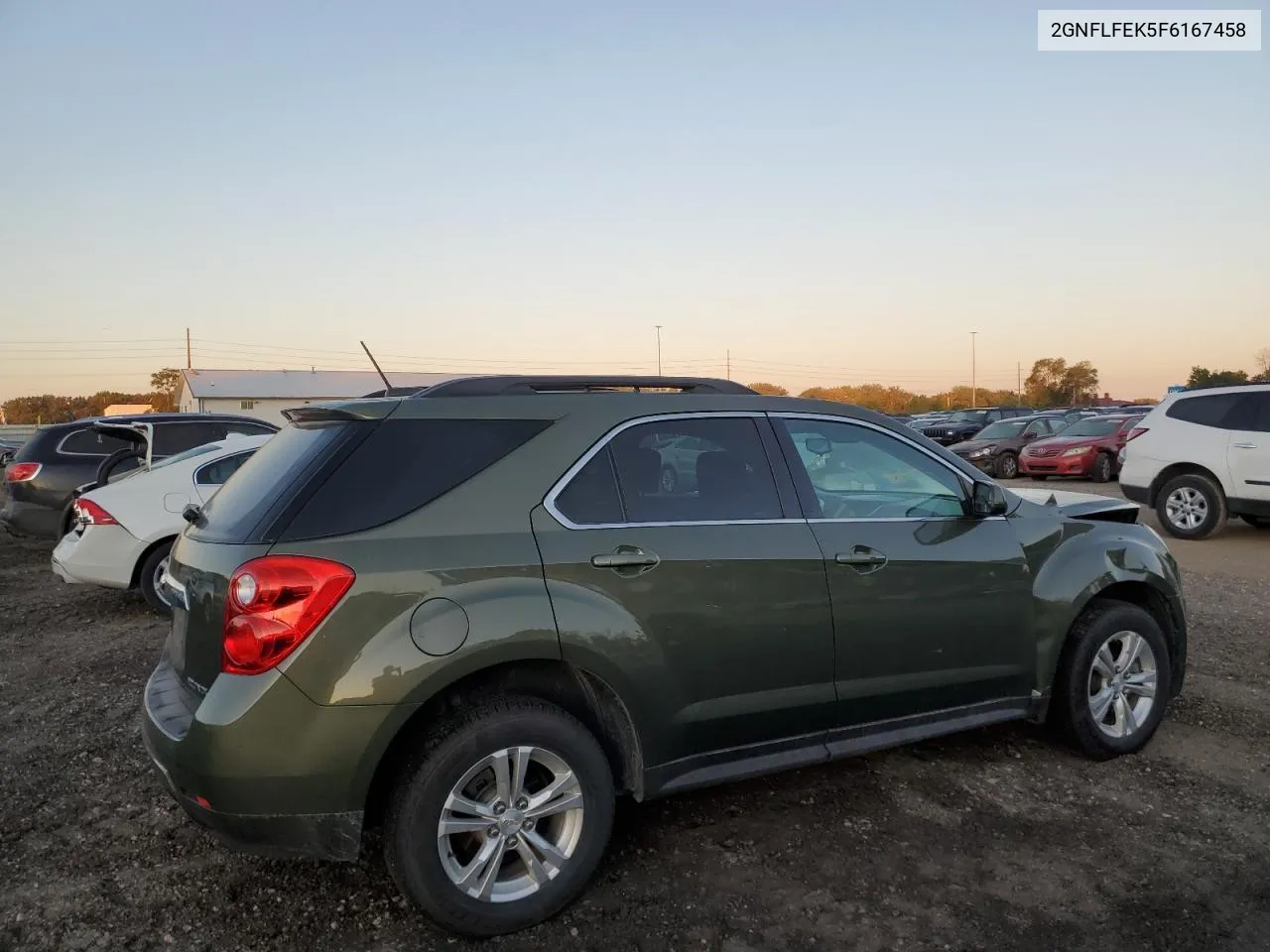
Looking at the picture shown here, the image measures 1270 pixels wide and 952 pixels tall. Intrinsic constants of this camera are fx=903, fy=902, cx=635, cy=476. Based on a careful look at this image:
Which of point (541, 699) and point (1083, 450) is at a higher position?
point (541, 699)

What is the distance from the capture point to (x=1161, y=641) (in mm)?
4328

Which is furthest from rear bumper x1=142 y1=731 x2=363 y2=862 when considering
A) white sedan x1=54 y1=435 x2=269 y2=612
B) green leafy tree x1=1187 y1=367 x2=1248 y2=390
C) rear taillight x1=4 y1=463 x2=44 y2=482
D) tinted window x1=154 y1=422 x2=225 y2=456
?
green leafy tree x1=1187 y1=367 x2=1248 y2=390

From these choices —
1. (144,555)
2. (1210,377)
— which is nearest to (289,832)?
(144,555)

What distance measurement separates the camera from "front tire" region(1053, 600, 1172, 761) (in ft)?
13.4

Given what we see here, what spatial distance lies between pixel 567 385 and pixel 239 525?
1256 millimetres

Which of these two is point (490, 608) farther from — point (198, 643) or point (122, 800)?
point (122, 800)

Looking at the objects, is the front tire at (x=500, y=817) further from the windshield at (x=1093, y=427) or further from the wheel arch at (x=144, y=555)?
the windshield at (x=1093, y=427)

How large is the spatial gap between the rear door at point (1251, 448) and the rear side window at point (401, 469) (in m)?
9.95

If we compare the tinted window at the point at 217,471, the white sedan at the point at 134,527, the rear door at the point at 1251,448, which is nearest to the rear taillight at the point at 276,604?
the white sedan at the point at 134,527

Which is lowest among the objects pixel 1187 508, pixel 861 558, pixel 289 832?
pixel 1187 508

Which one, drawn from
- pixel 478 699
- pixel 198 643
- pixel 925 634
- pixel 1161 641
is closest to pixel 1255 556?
pixel 1161 641

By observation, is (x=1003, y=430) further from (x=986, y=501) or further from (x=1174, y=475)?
(x=986, y=501)

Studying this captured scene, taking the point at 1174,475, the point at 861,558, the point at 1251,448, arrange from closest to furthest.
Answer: the point at 861,558 → the point at 1251,448 → the point at 1174,475

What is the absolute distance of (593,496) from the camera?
315cm
